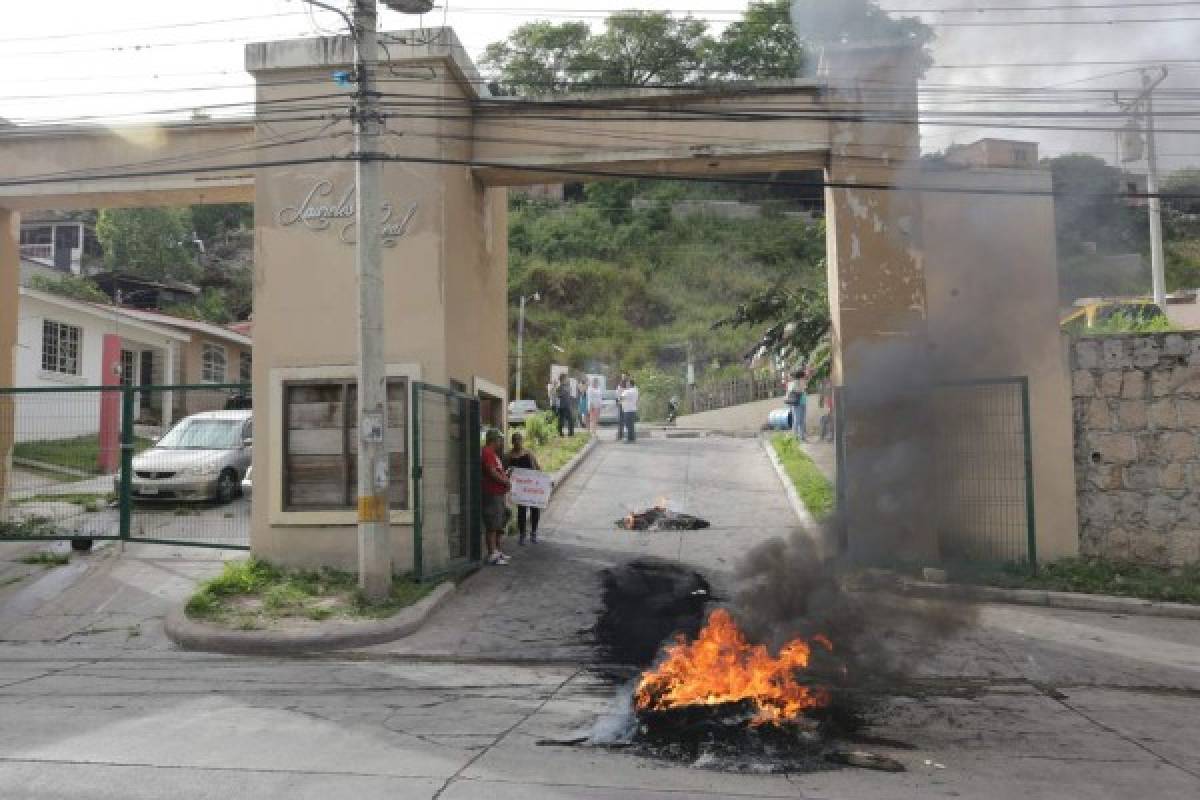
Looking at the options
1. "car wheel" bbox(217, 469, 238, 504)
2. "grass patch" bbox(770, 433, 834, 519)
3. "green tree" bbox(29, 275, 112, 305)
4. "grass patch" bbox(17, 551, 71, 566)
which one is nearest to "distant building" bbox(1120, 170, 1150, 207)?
"grass patch" bbox(770, 433, 834, 519)

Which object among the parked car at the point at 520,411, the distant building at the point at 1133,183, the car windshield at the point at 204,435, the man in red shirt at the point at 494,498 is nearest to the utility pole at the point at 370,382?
the man in red shirt at the point at 494,498

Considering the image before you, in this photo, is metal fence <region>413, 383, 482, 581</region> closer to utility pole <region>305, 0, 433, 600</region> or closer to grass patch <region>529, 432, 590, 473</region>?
utility pole <region>305, 0, 433, 600</region>

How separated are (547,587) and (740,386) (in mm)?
24536

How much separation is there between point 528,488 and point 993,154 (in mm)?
7094

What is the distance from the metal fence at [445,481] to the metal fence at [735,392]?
74.5 feet

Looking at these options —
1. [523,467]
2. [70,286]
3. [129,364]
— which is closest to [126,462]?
[523,467]

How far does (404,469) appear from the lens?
11.3 metres

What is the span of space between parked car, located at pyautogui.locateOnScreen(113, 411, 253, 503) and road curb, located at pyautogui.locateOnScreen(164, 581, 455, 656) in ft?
12.6

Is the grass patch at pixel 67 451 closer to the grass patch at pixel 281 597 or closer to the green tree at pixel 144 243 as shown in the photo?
the grass patch at pixel 281 597

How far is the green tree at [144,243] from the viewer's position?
43503 mm

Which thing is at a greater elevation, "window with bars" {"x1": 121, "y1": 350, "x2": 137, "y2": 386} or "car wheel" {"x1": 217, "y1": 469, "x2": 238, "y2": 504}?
"window with bars" {"x1": 121, "y1": 350, "x2": 137, "y2": 386}

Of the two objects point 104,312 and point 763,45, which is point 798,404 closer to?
point 763,45

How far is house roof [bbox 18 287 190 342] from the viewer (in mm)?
22516

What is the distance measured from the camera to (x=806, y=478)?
16.0 metres
